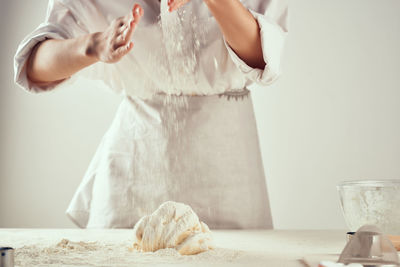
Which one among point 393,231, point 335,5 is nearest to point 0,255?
point 393,231

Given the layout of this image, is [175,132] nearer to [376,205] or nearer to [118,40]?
[118,40]

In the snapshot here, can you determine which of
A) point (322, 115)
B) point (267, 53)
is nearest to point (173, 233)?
point (267, 53)

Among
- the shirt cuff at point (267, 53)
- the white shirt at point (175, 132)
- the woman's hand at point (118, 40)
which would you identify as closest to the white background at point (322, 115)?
the white shirt at point (175, 132)

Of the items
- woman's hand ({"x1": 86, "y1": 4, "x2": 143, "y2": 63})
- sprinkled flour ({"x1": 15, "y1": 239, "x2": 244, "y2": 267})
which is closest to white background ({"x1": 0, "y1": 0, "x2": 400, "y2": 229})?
woman's hand ({"x1": 86, "y1": 4, "x2": 143, "y2": 63})

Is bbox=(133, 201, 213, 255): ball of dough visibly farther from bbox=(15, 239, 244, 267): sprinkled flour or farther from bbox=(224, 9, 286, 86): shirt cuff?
bbox=(224, 9, 286, 86): shirt cuff

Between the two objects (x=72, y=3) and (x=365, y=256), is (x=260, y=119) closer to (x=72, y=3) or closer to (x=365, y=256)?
(x=72, y=3)

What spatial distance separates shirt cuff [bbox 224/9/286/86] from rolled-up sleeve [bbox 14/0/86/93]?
399 millimetres

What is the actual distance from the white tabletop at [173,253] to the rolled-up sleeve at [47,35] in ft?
1.19

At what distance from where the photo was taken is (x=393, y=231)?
2.29ft

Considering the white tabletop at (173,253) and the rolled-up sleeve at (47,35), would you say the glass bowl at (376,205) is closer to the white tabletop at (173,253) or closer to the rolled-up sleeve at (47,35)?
the white tabletop at (173,253)

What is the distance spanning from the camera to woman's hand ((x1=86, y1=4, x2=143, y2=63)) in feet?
2.69

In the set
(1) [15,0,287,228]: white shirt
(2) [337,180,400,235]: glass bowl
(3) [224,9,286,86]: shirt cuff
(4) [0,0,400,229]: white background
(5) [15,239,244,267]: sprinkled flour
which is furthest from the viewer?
(4) [0,0,400,229]: white background

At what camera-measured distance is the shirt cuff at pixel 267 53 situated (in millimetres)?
997

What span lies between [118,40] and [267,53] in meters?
0.34
